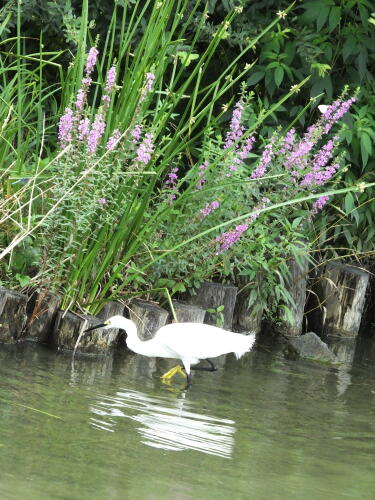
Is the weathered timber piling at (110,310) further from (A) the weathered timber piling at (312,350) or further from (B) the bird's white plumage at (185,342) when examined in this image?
(A) the weathered timber piling at (312,350)

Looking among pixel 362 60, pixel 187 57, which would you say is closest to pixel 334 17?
pixel 362 60

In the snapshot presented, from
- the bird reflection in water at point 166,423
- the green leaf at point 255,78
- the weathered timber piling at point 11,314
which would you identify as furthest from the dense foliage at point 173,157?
the bird reflection in water at point 166,423

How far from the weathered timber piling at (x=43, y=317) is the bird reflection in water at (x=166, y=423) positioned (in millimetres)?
1018

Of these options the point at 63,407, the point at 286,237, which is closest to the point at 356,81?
the point at 286,237

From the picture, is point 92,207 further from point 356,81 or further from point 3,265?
point 356,81

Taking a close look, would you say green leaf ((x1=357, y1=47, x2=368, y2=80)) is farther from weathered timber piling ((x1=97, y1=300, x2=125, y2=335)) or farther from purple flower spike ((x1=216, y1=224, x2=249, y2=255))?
weathered timber piling ((x1=97, y1=300, x2=125, y2=335))

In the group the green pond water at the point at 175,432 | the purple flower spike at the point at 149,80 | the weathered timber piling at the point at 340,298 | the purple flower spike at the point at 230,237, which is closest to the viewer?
the green pond water at the point at 175,432

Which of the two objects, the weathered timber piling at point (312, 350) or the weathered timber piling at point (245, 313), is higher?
the weathered timber piling at point (245, 313)

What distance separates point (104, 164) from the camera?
19.4ft

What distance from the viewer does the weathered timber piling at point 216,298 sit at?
711cm

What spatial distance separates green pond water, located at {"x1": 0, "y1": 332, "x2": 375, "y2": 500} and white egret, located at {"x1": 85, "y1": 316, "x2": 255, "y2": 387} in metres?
0.18

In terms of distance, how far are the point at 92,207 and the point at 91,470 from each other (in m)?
2.28

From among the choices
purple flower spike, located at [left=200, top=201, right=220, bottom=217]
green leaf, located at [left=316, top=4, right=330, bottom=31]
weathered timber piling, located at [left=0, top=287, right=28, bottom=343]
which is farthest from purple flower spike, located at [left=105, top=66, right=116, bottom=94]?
green leaf, located at [left=316, top=4, right=330, bottom=31]

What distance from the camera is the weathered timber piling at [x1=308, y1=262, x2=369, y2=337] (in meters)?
8.48
